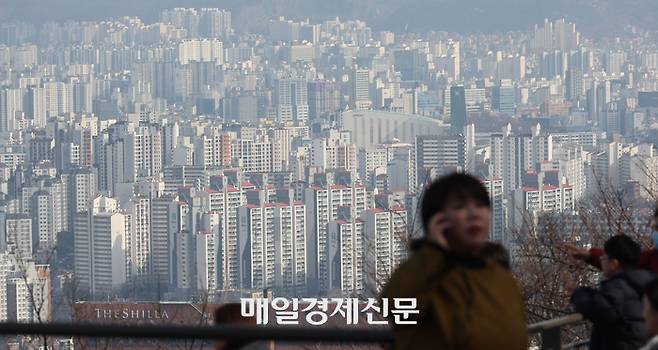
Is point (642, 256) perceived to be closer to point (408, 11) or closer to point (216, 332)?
point (216, 332)

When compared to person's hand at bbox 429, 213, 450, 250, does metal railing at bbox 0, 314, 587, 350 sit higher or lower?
lower

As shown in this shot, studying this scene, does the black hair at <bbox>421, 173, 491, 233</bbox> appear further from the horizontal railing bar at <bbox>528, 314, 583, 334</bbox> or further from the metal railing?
the horizontal railing bar at <bbox>528, 314, 583, 334</bbox>

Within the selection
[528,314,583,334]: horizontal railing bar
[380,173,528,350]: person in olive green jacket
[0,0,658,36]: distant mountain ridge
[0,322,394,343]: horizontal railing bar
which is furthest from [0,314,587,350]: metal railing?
[0,0,658,36]: distant mountain ridge

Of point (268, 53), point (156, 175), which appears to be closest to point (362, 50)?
point (268, 53)

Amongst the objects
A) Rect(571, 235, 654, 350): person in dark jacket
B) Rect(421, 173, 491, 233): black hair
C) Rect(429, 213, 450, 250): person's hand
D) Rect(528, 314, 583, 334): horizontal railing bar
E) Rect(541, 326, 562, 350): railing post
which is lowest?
Rect(541, 326, 562, 350): railing post

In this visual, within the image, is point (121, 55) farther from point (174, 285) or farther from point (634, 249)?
point (634, 249)
